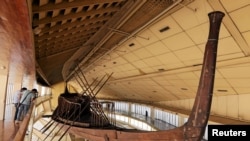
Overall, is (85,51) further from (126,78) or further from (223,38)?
(223,38)

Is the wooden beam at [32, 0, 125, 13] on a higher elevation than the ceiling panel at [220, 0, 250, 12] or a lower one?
lower

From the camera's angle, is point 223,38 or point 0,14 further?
point 223,38

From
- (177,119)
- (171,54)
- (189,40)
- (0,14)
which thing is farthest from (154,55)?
(177,119)

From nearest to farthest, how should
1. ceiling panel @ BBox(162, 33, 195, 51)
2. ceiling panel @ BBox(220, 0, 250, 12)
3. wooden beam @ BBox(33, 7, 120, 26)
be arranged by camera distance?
ceiling panel @ BBox(220, 0, 250, 12) → wooden beam @ BBox(33, 7, 120, 26) → ceiling panel @ BBox(162, 33, 195, 51)

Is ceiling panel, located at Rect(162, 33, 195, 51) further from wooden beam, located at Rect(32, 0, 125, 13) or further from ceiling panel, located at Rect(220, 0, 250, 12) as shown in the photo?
wooden beam, located at Rect(32, 0, 125, 13)

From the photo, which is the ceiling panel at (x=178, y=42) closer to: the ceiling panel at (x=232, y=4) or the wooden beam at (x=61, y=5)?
the ceiling panel at (x=232, y=4)

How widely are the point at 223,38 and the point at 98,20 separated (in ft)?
7.50

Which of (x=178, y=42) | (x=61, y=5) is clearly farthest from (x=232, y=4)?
(x=61, y=5)

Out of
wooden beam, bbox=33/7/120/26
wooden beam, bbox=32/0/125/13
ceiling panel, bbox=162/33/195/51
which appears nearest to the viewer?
wooden beam, bbox=32/0/125/13

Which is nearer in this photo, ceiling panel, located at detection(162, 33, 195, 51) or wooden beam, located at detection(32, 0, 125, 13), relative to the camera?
wooden beam, located at detection(32, 0, 125, 13)

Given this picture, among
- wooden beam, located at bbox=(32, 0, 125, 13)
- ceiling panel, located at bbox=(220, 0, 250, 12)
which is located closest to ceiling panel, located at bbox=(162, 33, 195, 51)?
ceiling panel, located at bbox=(220, 0, 250, 12)

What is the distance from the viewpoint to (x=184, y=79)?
20.4 ft

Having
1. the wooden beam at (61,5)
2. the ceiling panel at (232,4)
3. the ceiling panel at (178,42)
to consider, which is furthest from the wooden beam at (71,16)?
the ceiling panel at (232,4)

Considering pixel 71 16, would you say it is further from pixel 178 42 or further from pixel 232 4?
pixel 232 4
